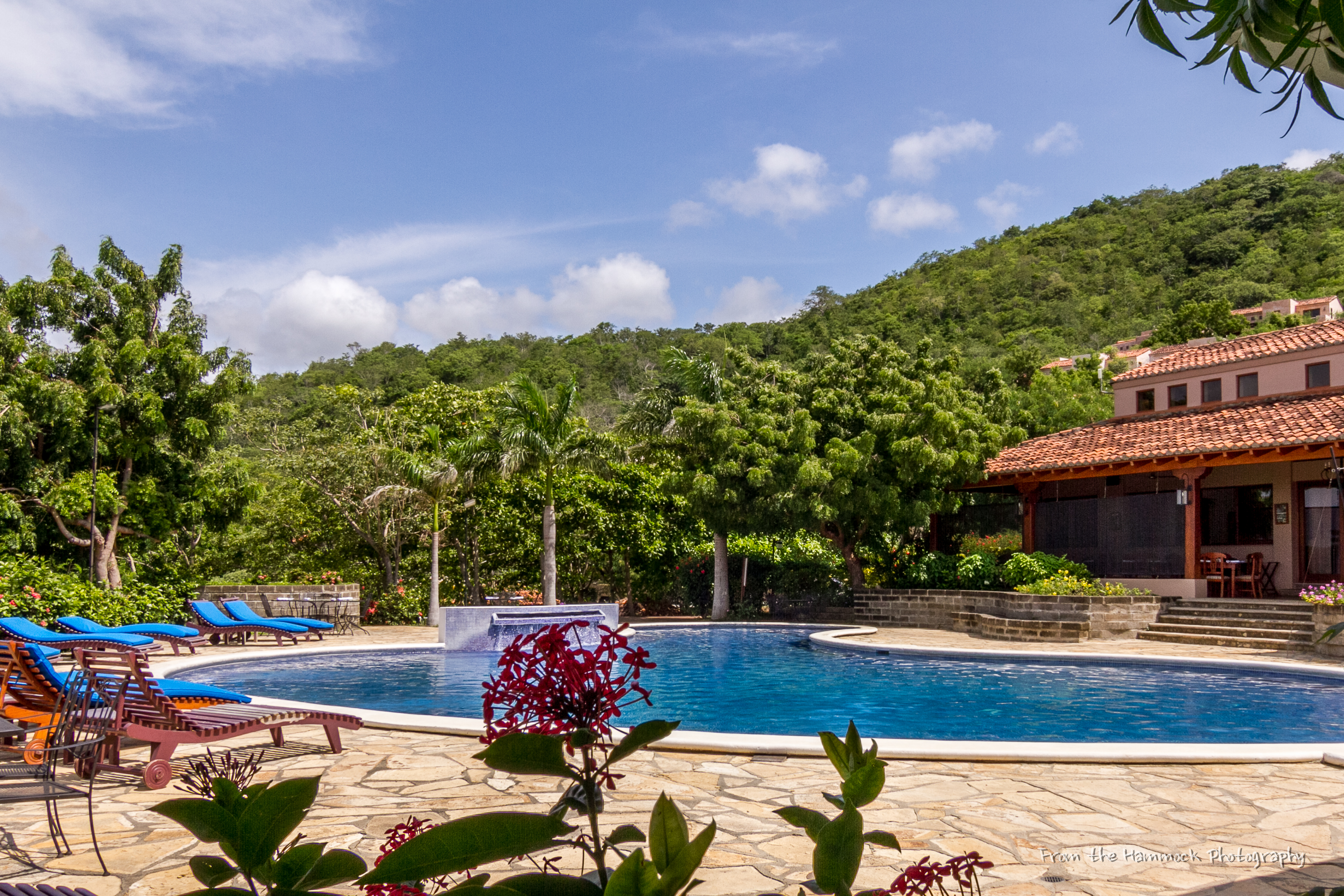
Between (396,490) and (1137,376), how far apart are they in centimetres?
1749

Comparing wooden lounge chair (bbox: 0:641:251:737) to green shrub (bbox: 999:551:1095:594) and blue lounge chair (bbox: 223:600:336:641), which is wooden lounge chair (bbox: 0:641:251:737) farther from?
green shrub (bbox: 999:551:1095:594)

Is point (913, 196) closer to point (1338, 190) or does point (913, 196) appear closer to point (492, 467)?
point (492, 467)

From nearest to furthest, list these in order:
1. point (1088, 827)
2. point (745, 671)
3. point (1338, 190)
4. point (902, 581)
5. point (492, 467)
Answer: point (1088, 827)
point (745, 671)
point (492, 467)
point (902, 581)
point (1338, 190)

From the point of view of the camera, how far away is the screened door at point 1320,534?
18.0 m

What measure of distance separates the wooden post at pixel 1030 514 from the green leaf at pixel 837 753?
68.7 ft

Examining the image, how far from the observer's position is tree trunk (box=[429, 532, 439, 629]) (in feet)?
66.3

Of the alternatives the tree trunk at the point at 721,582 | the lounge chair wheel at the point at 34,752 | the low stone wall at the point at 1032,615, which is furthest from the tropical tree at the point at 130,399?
the low stone wall at the point at 1032,615

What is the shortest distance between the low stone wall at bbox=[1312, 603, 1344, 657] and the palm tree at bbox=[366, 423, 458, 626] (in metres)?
15.2

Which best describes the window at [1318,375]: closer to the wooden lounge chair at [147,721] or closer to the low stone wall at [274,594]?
the low stone wall at [274,594]

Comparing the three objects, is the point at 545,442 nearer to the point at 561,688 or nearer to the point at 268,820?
the point at 561,688

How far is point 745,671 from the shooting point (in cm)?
1399

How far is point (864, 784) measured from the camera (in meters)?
1.13

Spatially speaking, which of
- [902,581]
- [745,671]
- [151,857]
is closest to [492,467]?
[745,671]

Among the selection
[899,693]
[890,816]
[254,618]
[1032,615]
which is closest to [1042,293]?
[1032,615]
